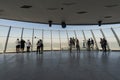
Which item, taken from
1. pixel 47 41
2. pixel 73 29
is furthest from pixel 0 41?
pixel 73 29

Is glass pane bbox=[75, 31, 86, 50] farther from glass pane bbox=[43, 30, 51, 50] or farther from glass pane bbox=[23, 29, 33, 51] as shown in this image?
glass pane bbox=[23, 29, 33, 51]

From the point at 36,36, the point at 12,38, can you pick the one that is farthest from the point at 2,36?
the point at 36,36

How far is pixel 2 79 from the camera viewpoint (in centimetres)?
575

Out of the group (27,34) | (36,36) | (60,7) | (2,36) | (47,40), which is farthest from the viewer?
(47,40)

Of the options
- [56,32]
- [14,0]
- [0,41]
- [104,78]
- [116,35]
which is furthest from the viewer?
[56,32]

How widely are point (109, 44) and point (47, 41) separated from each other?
938cm

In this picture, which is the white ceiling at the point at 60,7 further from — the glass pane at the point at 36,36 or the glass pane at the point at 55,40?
the glass pane at the point at 55,40

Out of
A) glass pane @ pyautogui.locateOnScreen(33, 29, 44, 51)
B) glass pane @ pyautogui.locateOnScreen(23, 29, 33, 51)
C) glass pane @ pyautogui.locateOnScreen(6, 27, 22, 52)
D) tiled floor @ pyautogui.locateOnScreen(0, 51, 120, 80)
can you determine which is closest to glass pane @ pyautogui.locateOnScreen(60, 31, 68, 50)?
glass pane @ pyautogui.locateOnScreen(33, 29, 44, 51)

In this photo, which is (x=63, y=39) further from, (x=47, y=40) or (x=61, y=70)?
(x=61, y=70)

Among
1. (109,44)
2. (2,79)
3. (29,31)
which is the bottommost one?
(2,79)

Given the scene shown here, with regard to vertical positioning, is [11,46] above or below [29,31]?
below

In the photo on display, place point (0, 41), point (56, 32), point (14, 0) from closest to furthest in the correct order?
point (14, 0)
point (0, 41)
point (56, 32)

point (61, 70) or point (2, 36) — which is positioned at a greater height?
point (2, 36)

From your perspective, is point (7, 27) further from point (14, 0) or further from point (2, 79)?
point (2, 79)
